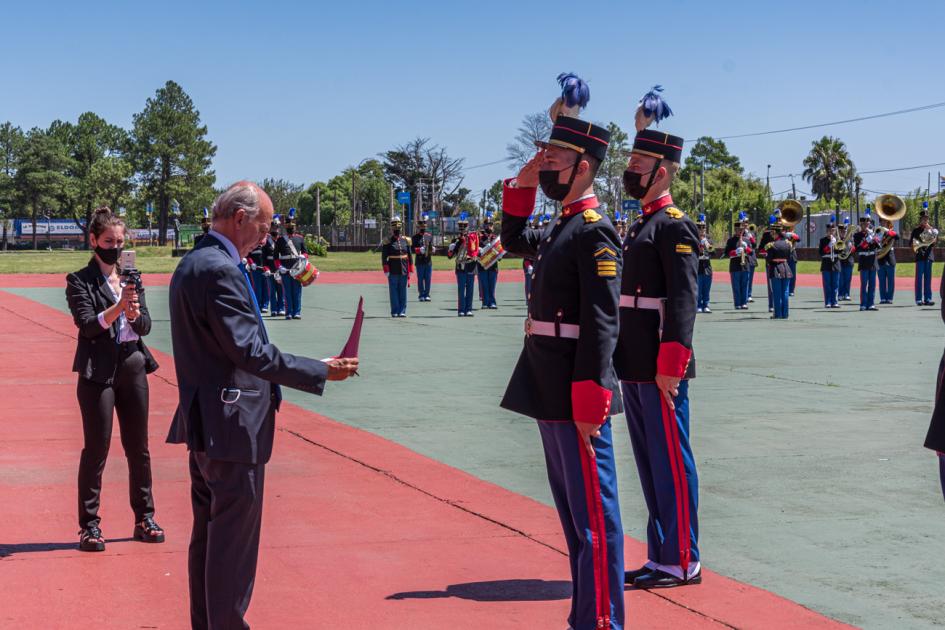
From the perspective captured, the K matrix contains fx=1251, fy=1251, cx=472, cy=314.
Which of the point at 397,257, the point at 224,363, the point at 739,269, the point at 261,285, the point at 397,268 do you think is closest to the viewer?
the point at 224,363

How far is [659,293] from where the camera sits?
19.1ft

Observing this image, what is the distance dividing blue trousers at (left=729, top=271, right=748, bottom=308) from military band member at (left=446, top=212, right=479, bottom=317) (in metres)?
5.82

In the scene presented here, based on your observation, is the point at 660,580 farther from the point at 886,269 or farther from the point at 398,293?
the point at 886,269

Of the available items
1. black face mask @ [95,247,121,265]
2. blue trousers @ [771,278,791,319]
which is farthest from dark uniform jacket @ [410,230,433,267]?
black face mask @ [95,247,121,265]

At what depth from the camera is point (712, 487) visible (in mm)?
7859

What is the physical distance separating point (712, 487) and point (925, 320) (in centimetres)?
1697

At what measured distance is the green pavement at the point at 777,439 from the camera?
19.7ft

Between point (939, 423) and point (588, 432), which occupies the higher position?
point (939, 423)

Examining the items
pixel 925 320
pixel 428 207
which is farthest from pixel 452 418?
pixel 428 207

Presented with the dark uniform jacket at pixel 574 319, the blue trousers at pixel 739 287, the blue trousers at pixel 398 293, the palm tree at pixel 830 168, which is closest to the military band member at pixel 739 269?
the blue trousers at pixel 739 287

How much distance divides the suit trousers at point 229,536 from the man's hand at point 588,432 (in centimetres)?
120

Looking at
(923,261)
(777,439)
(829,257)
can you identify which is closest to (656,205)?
(777,439)

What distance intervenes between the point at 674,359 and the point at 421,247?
2484 centimetres

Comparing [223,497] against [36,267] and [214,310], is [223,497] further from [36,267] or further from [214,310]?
[36,267]
